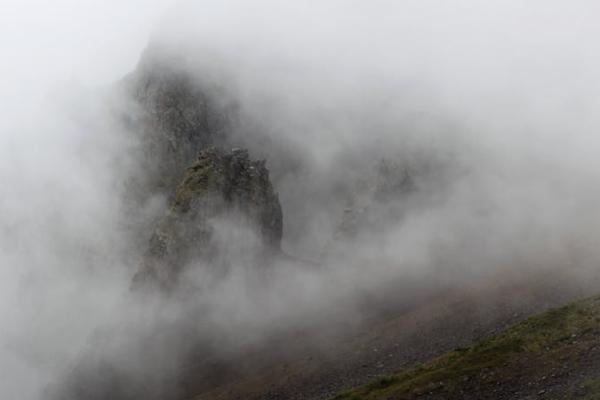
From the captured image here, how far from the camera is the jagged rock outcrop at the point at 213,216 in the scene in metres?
116

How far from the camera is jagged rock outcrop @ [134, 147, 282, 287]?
116 meters

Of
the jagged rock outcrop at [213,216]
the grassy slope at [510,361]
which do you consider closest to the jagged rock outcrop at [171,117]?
the jagged rock outcrop at [213,216]

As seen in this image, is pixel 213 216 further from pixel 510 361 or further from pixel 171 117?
pixel 510 361

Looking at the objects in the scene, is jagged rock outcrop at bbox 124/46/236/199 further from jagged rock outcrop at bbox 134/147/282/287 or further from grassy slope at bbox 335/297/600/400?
grassy slope at bbox 335/297/600/400

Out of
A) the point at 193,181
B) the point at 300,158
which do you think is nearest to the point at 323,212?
the point at 300,158

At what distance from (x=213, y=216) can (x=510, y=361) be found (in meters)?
73.7

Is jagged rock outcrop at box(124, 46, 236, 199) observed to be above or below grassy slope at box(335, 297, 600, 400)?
above

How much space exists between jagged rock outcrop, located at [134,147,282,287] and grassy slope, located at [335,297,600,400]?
189ft

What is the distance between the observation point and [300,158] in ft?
512

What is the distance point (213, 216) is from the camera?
12000 cm

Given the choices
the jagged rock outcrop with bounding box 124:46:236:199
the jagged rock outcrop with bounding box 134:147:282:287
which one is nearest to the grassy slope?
the jagged rock outcrop with bounding box 134:147:282:287

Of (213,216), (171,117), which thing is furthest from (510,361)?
(171,117)

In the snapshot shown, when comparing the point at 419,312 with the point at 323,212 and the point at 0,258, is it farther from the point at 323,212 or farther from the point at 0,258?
the point at 0,258

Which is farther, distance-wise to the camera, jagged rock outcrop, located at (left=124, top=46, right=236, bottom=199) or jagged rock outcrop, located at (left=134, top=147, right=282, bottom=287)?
jagged rock outcrop, located at (left=124, top=46, right=236, bottom=199)
